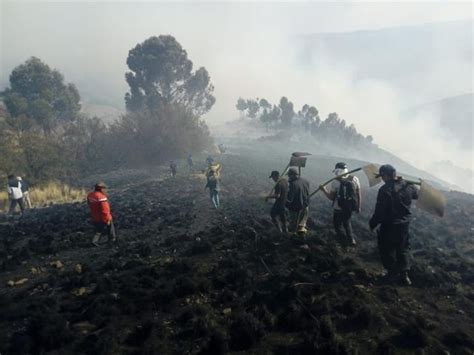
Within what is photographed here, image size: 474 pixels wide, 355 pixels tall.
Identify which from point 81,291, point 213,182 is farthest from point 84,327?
point 213,182

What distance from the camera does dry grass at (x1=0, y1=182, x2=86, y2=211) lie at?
23.8 metres

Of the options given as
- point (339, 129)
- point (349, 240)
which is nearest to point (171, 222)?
point (349, 240)

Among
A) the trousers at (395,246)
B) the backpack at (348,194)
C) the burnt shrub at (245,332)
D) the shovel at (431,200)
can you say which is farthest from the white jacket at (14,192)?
the shovel at (431,200)

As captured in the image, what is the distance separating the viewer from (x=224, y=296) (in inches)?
300

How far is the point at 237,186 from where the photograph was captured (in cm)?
2938

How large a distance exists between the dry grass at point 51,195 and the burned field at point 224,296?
33.8 feet

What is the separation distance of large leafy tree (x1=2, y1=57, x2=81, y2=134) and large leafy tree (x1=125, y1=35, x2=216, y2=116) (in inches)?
407

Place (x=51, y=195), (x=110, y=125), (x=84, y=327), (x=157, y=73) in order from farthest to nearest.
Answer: (x=157, y=73)
(x=110, y=125)
(x=51, y=195)
(x=84, y=327)

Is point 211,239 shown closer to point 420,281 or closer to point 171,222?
point 171,222

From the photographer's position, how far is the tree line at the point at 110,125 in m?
29.3

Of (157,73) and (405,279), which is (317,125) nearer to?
(157,73)

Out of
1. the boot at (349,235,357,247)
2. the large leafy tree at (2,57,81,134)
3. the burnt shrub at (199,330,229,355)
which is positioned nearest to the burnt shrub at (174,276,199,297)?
the burnt shrub at (199,330,229,355)

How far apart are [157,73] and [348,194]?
64.0 meters

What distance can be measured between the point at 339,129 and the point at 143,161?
63000mm
